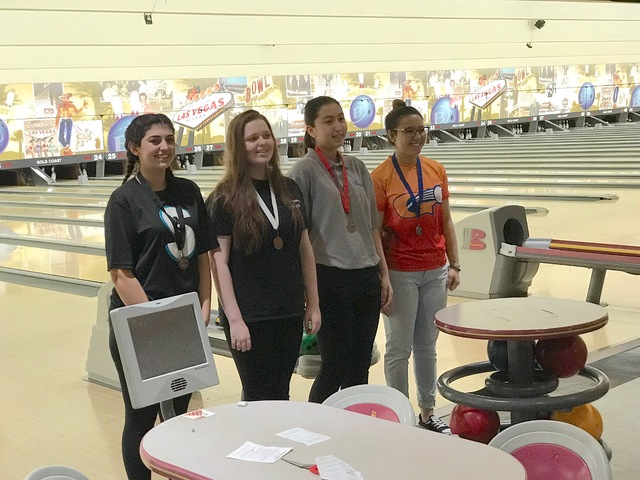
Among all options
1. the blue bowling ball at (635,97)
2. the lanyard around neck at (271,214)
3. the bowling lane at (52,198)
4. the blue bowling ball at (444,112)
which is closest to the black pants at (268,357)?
the lanyard around neck at (271,214)

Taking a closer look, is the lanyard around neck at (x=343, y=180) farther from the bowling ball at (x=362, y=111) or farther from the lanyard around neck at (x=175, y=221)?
the bowling ball at (x=362, y=111)

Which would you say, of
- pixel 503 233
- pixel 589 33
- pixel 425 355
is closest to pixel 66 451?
pixel 425 355

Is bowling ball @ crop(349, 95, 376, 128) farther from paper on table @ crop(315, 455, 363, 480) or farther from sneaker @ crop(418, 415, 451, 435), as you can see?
paper on table @ crop(315, 455, 363, 480)

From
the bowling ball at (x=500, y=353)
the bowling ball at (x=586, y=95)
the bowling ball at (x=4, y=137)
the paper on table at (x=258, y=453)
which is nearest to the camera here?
the paper on table at (x=258, y=453)

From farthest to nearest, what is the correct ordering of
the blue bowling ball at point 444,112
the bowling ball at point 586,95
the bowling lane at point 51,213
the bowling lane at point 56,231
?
1. the bowling ball at point 586,95
2. the blue bowling ball at point 444,112
3. the bowling lane at point 51,213
4. the bowling lane at point 56,231

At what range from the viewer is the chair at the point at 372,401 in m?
2.29

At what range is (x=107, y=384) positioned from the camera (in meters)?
4.01

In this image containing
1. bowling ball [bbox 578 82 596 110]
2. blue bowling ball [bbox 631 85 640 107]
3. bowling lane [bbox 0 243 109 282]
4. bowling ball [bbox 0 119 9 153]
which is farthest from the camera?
blue bowling ball [bbox 631 85 640 107]

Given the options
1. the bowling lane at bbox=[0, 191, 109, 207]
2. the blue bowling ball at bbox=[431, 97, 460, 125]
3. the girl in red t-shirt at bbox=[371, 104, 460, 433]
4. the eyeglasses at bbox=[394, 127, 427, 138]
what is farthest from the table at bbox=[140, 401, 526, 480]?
the blue bowling ball at bbox=[431, 97, 460, 125]

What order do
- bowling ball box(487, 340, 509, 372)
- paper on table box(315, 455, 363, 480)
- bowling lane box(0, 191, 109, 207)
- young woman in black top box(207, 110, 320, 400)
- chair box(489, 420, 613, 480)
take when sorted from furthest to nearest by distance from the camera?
bowling lane box(0, 191, 109, 207) < bowling ball box(487, 340, 509, 372) < young woman in black top box(207, 110, 320, 400) < chair box(489, 420, 613, 480) < paper on table box(315, 455, 363, 480)

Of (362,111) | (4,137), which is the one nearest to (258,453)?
(4,137)

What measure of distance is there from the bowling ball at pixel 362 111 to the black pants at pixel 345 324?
1588cm

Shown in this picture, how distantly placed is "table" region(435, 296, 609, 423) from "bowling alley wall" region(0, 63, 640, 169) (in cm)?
1334

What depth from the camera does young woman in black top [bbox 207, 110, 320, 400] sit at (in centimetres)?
251
